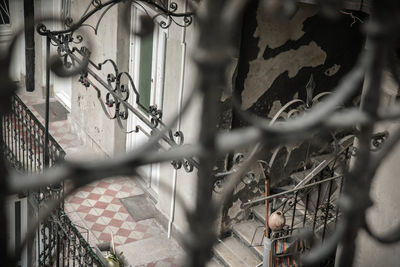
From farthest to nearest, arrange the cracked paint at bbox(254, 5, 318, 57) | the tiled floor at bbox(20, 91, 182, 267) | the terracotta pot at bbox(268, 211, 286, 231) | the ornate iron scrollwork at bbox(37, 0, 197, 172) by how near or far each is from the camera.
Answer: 1. the tiled floor at bbox(20, 91, 182, 267)
2. the cracked paint at bbox(254, 5, 318, 57)
3. the terracotta pot at bbox(268, 211, 286, 231)
4. the ornate iron scrollwork at bbox(37, 0, 197, 172)

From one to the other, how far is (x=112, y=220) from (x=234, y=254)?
1945mm

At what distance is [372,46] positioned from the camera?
1.66m

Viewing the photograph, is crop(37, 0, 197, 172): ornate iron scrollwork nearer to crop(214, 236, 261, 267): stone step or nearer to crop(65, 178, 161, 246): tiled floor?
crop(214, 236, 261, 267): stone step

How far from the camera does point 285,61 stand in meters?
6.86

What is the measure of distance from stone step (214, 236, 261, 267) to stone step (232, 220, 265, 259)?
7cm

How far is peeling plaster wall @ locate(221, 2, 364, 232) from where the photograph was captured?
6.56 m

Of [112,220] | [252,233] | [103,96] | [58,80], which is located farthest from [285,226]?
[58,80]

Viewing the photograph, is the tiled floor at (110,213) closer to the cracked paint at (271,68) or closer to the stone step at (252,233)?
the stone step at (252,233)

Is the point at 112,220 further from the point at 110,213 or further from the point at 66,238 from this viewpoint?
the point at 66,238

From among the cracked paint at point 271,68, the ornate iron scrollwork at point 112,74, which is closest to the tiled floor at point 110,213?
the ornate iron scrollwork at point 112,74

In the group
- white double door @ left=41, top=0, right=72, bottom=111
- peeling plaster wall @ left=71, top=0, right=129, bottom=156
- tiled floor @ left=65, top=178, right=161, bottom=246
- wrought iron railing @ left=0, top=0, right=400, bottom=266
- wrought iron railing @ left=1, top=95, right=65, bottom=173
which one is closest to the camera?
wrought iron railing @ left=0, top=0, right=400, bottom=266

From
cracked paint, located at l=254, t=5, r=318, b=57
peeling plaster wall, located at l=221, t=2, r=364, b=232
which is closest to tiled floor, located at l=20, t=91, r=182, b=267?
peeling plaster wall, located at l=221, t=2, r=364, b=232

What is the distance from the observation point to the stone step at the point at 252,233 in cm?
686

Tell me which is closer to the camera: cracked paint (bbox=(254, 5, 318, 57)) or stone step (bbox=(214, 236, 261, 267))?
cracked paint (bbox=(254, 5, 318, 57))
